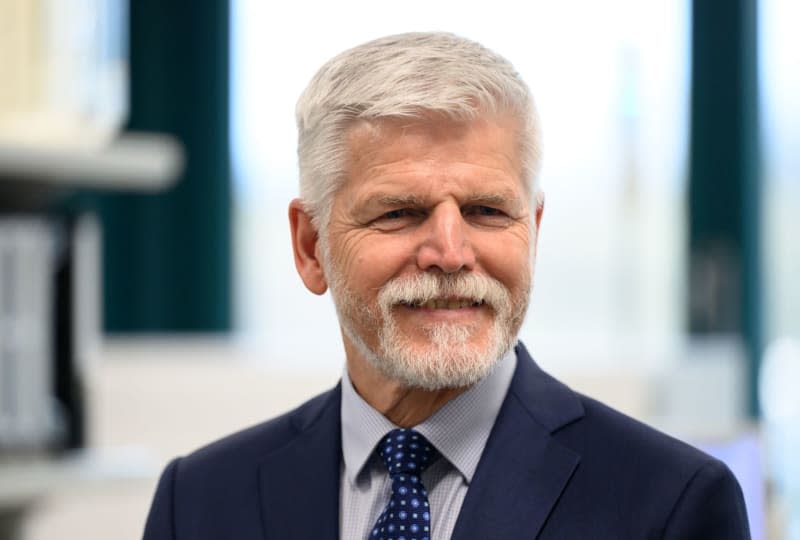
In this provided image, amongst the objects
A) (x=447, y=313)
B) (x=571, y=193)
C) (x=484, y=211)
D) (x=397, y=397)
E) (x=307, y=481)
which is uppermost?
(x=484, y=211)

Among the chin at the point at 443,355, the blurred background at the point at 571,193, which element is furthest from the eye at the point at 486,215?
the blurred background at the point at 571,193

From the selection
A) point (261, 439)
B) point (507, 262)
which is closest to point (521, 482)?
point (507, 262)

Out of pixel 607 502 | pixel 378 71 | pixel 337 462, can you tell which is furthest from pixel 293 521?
pixel 378 71

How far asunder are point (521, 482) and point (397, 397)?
17 centimetres

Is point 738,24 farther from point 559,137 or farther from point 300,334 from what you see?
point 300,334

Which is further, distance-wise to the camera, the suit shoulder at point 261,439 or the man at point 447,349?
the suit shoulder at point 261,439

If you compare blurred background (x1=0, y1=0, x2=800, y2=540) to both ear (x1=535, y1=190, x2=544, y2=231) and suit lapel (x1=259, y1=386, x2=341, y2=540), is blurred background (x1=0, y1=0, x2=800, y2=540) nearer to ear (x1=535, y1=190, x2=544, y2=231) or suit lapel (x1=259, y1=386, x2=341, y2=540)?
suit lapel (x1=259, y1=386, x2=341, y2=540)

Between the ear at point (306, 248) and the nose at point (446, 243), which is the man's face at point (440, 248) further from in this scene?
the ear at point (306, 248)

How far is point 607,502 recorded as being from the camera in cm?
114

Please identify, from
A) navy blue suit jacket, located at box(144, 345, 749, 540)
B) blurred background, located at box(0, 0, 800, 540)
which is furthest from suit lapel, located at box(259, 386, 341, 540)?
blurred background, located at box(0, 0, 800, 540)

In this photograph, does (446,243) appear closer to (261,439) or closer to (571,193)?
(261,439)

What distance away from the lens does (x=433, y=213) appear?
3.78 feet

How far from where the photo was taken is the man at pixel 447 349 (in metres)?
1.14

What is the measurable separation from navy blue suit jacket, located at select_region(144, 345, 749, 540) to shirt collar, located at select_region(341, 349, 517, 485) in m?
0.02
